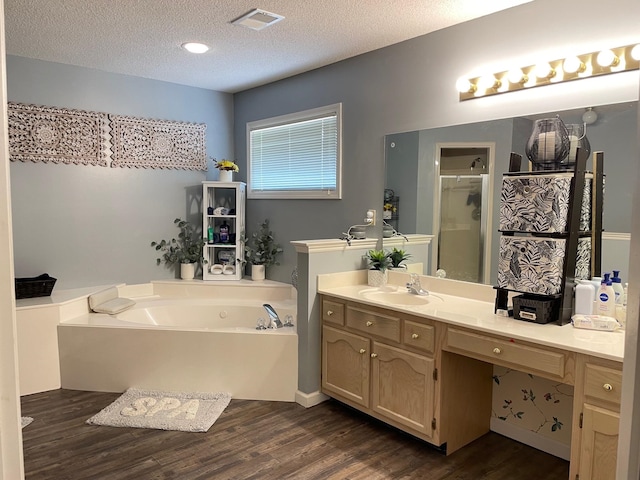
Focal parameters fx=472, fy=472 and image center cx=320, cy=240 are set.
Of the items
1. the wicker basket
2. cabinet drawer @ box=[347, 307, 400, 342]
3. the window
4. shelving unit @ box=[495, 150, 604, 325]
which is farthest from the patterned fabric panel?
the wicker basket

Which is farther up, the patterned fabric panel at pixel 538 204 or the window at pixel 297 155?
the window at pixel 297 155

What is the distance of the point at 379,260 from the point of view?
3258 mm

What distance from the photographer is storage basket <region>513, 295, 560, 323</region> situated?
87.8 inches

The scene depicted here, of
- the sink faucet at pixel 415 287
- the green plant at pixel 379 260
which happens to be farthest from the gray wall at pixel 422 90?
the sink faucet at pixel 415 287

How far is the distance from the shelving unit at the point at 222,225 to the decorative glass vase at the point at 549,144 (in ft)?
9.36

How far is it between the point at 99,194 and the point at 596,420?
12.8ft

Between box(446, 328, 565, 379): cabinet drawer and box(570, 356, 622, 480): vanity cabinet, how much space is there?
101 mm

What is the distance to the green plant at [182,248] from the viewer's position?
14.8 feet

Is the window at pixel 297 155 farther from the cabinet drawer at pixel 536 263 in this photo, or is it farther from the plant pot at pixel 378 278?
the cabinet drawer at pixel 536 263

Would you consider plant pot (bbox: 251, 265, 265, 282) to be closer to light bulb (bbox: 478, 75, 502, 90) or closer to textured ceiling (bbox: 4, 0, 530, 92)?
textured ceiling (bbox: 4, 0, 530, 92)

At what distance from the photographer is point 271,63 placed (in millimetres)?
3750

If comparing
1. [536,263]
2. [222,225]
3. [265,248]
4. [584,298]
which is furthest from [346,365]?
[222,225]

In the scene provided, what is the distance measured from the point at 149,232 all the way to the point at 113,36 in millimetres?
1802

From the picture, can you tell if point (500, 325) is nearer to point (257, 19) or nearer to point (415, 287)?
point (415, 287)
